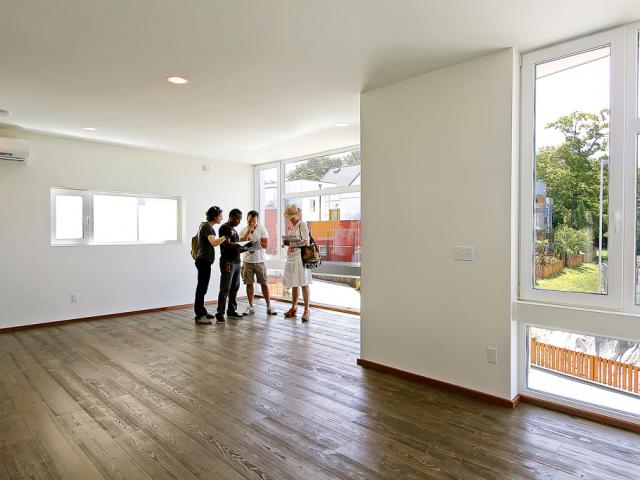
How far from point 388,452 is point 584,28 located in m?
2.86

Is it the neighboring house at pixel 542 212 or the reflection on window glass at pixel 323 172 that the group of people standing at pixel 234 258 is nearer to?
the reflection on window glass at pixel 323 172

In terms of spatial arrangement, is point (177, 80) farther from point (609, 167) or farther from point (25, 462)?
point (609, 167)

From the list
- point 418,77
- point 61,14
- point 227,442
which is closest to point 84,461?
point 227,442

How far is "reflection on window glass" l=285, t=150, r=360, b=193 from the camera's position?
5988 mm

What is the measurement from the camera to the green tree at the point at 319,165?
6035 mm

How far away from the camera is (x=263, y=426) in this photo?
252 cm

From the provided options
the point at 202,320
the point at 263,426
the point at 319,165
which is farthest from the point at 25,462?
the point at 319,165

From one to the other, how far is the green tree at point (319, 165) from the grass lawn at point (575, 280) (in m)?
3.57

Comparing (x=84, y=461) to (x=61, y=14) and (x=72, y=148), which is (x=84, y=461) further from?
(x=72, y=148)

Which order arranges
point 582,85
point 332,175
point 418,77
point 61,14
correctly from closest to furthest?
point 61,14
point 582,85
point 418,77
point 332,175

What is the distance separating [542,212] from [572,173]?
12.7 inches

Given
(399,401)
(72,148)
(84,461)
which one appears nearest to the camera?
(84,461)

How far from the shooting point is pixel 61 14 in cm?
232

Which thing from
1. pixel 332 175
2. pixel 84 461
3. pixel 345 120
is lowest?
pixel 84 461
